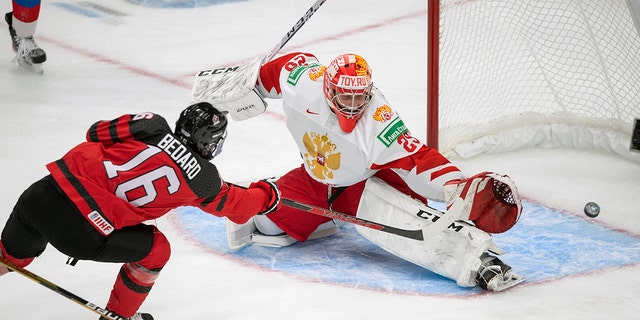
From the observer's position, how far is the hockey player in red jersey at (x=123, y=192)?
9.27 feet

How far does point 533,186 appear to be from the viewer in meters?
4.43

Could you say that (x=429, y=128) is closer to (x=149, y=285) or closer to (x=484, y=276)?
(x=484, y=276)

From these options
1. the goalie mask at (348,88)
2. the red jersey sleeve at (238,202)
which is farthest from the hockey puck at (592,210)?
the red jersey sleeve at (238,202)

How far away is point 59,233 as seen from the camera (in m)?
2.85

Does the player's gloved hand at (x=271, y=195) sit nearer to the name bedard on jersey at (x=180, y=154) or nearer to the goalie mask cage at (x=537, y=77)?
the name bedard on jersey at (x=180, y=154)

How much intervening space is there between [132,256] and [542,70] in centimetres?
263

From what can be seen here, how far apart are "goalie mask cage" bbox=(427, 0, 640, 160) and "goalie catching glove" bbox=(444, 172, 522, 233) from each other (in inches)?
42.5

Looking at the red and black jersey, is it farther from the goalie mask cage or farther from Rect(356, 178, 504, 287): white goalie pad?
the goalie mask cage

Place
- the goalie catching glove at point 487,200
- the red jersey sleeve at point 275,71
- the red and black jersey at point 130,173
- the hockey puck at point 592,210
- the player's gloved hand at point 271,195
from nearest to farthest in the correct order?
the red and black jersey at point 130,173 < the player's gloved hand at point 271,195 < the goalie catching glove at point 487,200 < the red jersey sleeve at point 275,71 < the hockey puck at point 592,210

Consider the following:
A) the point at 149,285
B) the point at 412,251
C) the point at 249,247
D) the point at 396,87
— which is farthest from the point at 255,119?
the point at 149,285

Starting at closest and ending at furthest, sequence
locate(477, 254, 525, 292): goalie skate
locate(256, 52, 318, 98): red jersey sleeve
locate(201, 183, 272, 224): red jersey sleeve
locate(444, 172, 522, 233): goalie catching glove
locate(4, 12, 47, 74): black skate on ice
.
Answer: locate(201, 183, 272, 224): red jersey sleeve, locate(444, 172, 522, 233): goalie catching glove, locate(477, 254, 525, 292): goalie skate, locate(256, 52, 318, 98): red jersey sleeve, locate(4, 12, 47, 74): black skate on ice

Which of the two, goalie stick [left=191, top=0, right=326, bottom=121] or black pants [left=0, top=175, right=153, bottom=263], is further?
goalie stick [left=191, top=0, right=326, bottom=121]

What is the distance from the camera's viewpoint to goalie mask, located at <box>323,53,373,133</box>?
3.45m

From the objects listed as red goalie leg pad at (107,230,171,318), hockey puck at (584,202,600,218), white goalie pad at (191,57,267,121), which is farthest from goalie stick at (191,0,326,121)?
hockey puck at (584,202,600,218)
